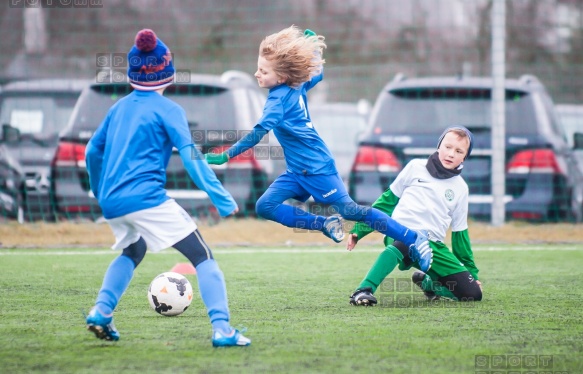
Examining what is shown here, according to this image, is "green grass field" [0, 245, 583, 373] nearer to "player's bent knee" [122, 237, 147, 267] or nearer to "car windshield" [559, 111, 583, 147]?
"player's bent knee" [122, 237, 147, 267]

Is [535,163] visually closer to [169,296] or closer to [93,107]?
[93,107]

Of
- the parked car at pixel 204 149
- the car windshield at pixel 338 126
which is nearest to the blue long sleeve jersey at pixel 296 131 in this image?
the parked car at pixel 204 149

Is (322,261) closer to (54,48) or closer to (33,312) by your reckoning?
(33,312)

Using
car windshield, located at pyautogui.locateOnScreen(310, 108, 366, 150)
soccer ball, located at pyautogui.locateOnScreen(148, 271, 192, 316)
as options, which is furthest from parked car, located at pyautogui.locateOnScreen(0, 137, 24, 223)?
soccer ball, located at pyautogui.locateOnScreen(148, 271, 192, 316)

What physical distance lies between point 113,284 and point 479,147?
6.57 meters

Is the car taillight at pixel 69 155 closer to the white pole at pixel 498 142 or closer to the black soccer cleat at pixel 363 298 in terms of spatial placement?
the white pole at pixel 498 142

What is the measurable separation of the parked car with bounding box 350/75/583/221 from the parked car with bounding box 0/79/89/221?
12.3ft

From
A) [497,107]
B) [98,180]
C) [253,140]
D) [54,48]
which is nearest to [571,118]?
[497,107]

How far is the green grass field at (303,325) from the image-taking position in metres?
4.17

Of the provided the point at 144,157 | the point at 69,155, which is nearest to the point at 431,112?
the point at 69,155

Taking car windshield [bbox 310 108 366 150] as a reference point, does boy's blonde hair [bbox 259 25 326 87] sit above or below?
above

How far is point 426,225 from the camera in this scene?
20.2ft

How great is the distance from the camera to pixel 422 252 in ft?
19.0

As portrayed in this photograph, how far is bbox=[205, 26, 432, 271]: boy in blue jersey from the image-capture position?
586 centimetres
